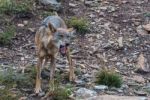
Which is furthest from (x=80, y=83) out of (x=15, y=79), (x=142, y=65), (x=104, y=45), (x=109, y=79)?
(x=104, y=45)

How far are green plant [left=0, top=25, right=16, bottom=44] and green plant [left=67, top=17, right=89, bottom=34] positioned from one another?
1.29 meters

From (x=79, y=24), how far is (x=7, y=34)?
5.51 feet

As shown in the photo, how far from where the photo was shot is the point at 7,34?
33.9ft

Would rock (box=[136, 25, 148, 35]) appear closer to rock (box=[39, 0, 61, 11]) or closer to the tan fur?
rock (box=[39, 0, 61, 11])

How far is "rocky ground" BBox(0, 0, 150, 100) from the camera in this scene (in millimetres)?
9047

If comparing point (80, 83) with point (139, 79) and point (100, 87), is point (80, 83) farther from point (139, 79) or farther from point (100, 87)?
point (139, 79)

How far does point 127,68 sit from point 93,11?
2.71 metres

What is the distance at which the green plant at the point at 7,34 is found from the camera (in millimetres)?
10125

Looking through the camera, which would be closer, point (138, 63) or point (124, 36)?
point (138, 63)

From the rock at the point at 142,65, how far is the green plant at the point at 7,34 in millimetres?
2699

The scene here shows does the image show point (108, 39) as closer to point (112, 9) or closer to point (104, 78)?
point (112, 9)

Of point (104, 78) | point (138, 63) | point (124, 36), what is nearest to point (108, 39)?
point (124, 36)

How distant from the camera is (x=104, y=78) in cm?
862

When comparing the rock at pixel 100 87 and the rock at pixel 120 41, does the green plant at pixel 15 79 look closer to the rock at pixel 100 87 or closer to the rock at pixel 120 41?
the rock at pixel 100 87
